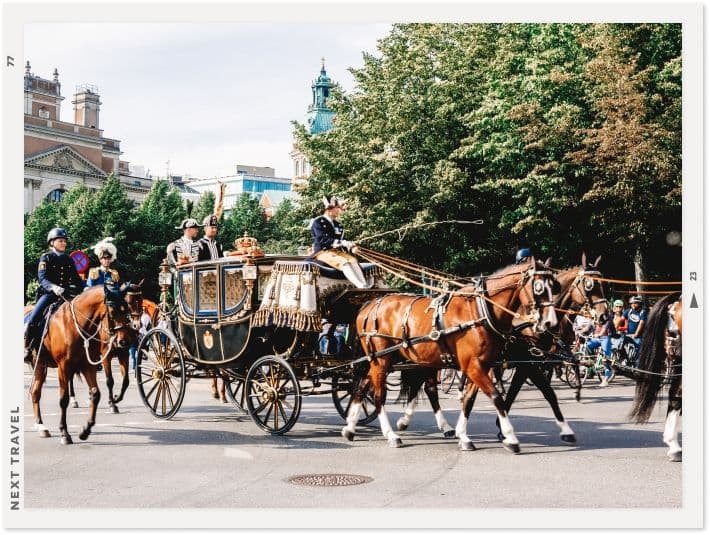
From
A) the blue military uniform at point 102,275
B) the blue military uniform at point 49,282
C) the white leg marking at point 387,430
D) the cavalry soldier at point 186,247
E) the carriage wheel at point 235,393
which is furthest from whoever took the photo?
the blue military uniform at point 102,275

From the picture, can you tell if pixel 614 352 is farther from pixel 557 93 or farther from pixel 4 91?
pixel 4 91

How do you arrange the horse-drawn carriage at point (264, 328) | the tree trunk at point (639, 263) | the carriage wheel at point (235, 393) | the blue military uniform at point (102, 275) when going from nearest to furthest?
the horse-drawn carriage at point (264, 328) < the carriage wheel at point (235, 393) < the blue military uniform at point (102, 275) < the tree trunk at point (639, 263)

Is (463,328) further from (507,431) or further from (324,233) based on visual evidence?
(324,233)

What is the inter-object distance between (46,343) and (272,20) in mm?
6481

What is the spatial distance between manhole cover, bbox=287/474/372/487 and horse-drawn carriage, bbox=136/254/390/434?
2.27m

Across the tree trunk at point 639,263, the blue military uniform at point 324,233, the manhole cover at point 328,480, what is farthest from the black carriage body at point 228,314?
the tree trunk at point 639,263

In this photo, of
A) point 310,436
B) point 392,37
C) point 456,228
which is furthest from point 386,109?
point 310,436

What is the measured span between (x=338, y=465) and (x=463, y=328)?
237 cm

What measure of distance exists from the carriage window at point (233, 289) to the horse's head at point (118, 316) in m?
1.67

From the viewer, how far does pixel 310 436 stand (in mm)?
13281

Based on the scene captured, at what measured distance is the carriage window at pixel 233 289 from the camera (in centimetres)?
1365

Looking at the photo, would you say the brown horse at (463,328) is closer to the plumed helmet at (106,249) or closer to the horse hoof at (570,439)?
the horse hoof at (570,439)

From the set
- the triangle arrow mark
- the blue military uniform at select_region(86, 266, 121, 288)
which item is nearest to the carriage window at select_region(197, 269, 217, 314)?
the blue military uniform at select_region(86, 266, 121, 288)

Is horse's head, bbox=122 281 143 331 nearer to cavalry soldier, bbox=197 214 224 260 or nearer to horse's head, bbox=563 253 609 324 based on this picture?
cavalry soldier, bbox=197 214 224 260
